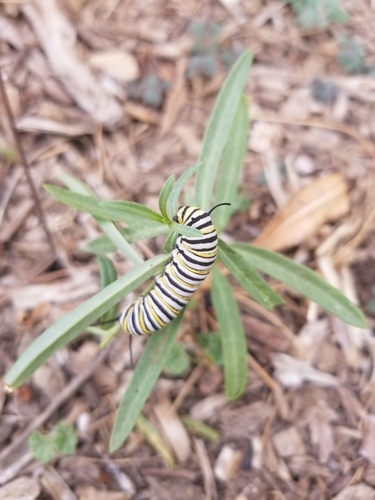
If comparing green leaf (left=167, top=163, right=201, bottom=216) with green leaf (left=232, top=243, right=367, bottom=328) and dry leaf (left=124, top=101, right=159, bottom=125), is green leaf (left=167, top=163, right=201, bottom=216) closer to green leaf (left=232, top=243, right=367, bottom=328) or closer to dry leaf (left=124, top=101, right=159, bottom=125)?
green leaf (left=232, top=243, right=367, bottom=328)

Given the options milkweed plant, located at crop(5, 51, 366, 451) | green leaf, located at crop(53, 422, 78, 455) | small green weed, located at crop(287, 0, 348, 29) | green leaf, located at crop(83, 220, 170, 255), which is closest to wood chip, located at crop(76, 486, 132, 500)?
green leaf, located at crop(53, 422, 78, 455)

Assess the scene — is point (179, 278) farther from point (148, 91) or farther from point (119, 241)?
point (148, 91)

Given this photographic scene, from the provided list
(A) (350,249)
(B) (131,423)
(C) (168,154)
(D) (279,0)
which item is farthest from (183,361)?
(D) (279,0)

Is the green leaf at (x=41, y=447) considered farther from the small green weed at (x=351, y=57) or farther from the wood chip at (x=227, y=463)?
the small green weed at (x=351, y=57)

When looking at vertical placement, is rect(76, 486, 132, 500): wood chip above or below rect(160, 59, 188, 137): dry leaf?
below

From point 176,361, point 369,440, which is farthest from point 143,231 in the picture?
point 369,440

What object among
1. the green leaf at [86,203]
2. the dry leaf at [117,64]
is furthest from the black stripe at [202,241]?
the dry leaf at [117,64]
